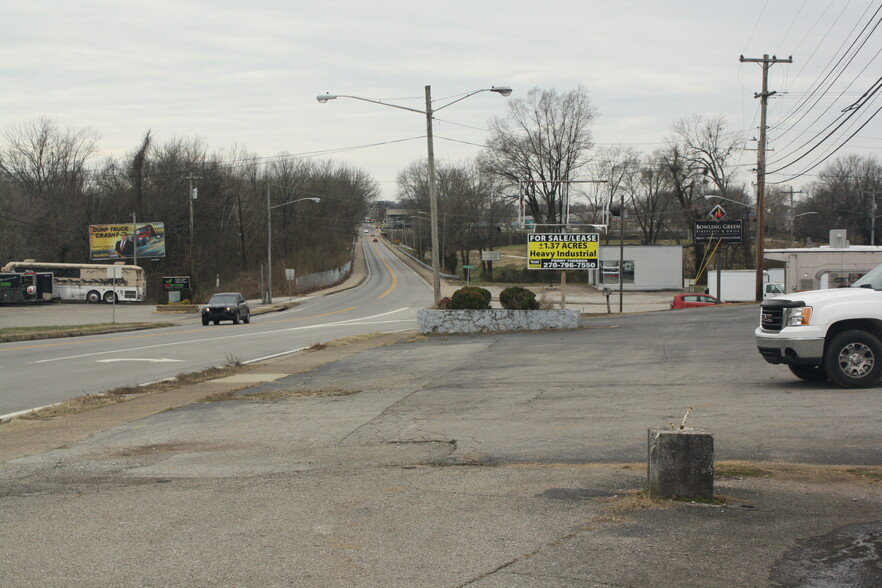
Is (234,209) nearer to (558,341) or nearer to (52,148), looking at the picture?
(52,148)

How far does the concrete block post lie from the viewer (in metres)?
6.10

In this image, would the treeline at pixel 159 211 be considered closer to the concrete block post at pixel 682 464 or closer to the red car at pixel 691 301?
the red car at pixel 691 301

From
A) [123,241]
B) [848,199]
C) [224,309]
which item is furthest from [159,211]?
[848,199]

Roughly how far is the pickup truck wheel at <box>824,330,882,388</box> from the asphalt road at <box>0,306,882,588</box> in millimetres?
306

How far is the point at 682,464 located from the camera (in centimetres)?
616

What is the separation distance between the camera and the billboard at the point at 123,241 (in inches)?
2975

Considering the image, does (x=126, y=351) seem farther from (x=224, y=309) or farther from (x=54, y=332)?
(x=224, y=309)

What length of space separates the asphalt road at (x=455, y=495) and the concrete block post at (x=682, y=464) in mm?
159

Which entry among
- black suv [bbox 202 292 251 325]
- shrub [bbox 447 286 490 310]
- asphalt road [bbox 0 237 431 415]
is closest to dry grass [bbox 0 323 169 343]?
asphalt road [bbox 0 237 431 415]

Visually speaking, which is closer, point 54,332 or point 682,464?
point 682,464

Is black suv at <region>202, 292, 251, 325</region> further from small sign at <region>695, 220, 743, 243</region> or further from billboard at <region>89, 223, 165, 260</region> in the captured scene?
small sign at <region>695, 220, 743, 243</region>

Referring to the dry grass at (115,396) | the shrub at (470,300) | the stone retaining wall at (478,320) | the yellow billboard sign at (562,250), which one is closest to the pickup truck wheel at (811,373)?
the dry grass at (115,396)

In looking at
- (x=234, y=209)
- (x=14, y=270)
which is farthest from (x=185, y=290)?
(x=234, y=209)

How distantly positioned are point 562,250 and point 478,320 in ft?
14.3
